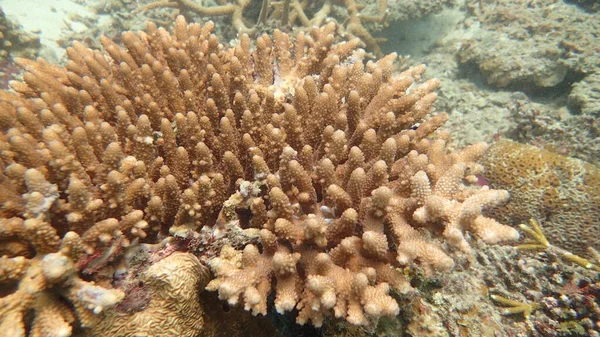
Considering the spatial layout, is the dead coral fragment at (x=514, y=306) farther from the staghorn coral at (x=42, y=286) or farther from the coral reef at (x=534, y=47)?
the coral reef at (x=534, y=47)

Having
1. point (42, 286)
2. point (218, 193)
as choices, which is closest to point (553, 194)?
point (218, 193)

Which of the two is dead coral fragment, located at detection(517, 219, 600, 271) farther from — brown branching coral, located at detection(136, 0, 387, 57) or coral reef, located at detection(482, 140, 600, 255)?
brown branching coral, located at detection(136, 0, 387, 57)

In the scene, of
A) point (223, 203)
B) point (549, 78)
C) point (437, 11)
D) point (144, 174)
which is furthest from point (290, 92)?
point (437, 11)

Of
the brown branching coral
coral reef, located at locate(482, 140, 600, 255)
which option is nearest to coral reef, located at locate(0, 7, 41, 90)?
the brown branching coral

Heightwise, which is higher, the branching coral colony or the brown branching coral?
the brown branching coral

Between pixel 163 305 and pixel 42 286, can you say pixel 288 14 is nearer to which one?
pixel 163 305

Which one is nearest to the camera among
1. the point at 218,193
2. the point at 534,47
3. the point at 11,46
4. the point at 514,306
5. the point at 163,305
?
the point at 163,305

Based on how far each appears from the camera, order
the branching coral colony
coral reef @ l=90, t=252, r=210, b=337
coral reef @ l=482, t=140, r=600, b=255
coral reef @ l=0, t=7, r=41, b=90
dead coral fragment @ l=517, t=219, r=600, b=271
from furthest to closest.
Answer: coral reef @ l=0, t=7, r=41, b=90 < coral reef @ l=482, t=140, r=600, b=255 < dead coral fragment @ l=517, t=219, r=600, b=271 < coral reef @ l=90, t=252, r=210, b=337 < the branching coral colony
